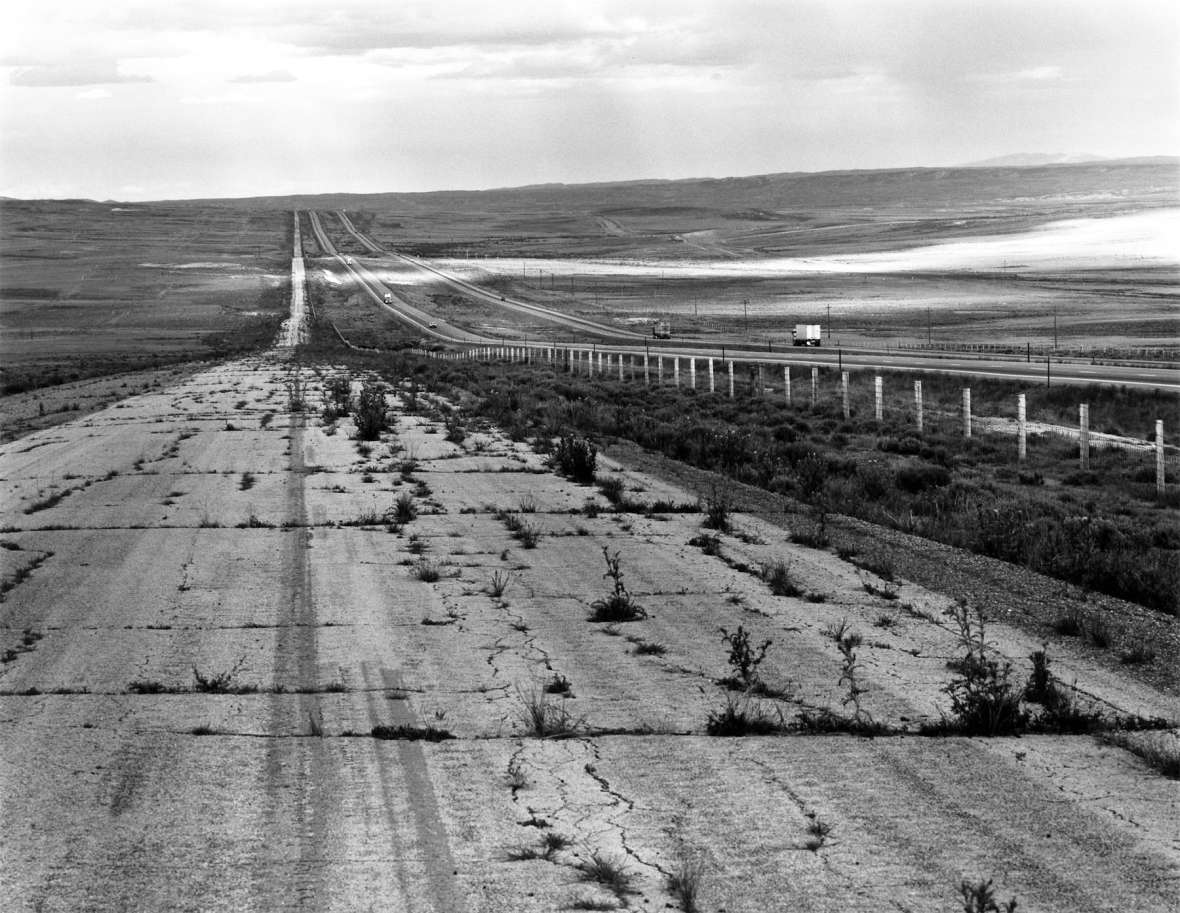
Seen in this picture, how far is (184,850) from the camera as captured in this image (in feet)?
21.7

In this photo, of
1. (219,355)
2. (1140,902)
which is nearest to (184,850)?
(1140,902)

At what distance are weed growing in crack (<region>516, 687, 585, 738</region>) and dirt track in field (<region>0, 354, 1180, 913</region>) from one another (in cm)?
6

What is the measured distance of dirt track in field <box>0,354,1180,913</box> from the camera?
630 cm

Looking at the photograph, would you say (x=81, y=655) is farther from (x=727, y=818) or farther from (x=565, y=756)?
(x=727, y=818)

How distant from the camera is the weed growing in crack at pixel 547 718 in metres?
8.41

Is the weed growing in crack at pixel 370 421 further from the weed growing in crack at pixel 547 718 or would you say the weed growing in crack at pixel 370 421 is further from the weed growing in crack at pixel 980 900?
the weed growing in crack at pixel 980 900

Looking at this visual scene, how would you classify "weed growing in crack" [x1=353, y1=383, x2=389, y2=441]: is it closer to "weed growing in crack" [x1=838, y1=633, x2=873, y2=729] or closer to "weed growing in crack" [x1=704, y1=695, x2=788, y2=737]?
"weed growing in crack" [x1=838, y1=633, x2=873, y2=729]

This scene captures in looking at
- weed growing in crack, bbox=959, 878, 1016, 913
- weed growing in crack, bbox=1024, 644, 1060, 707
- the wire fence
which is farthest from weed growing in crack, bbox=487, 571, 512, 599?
the wire fence

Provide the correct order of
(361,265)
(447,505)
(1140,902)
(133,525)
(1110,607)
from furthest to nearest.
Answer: (361,265) → (447,505) → (133,525) → (1110,607) → (1140,902)

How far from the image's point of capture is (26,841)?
6.71 metres

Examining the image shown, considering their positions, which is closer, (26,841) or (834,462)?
(26,841)

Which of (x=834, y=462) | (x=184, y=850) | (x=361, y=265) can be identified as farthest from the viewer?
(x=361, y=265)

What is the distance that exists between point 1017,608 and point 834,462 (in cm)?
1222

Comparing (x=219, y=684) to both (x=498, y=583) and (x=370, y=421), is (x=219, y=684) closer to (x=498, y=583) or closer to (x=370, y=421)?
(x=498, y=583)
